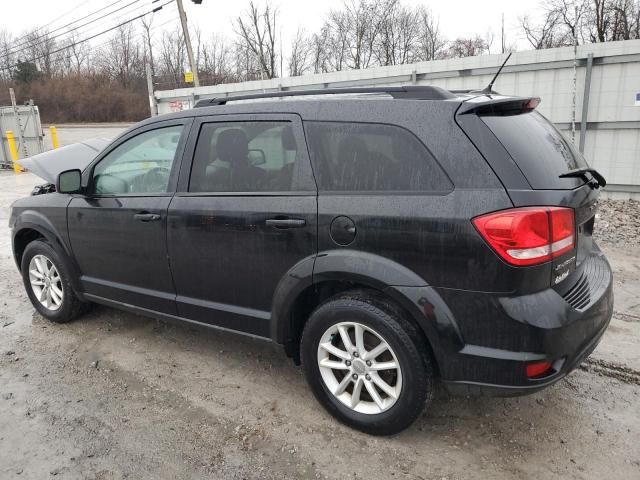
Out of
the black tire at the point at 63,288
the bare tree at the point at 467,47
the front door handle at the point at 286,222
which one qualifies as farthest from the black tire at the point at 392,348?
the bare tree at the point at 467,47

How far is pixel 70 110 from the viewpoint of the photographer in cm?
5266

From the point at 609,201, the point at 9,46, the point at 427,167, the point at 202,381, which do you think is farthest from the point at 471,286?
the point at 9,46

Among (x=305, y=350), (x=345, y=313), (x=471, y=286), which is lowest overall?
(x=305, y=350)

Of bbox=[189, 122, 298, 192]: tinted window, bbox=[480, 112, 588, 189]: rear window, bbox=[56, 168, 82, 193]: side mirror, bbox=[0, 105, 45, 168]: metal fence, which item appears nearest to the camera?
bbox=[480, 112, 588, 189]: rear window

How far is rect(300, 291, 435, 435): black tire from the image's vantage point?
7.98ft

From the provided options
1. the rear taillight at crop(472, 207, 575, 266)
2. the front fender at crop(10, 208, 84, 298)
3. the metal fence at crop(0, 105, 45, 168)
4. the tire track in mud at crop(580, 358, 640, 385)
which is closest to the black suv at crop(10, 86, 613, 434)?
the rear taillight at crop(472, 207, 575, 266)

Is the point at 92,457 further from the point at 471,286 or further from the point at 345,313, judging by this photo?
the point at 471,286

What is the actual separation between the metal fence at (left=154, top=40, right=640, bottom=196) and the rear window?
6228mm

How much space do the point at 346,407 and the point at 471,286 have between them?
103 cm

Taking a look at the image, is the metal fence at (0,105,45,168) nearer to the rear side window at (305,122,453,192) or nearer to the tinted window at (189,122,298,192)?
the tinted window at (189,122,298,192)

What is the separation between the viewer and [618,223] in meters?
6.96

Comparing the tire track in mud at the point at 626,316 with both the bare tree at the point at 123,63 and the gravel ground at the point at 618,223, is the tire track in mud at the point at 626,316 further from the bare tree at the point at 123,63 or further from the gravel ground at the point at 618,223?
the bare tree at the point at 123,63

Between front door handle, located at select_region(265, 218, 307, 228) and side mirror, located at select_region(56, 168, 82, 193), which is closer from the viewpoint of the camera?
front door handle, located at select_region(265, 218, 307, 228)

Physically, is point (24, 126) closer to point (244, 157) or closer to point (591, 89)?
point (591, 89)
